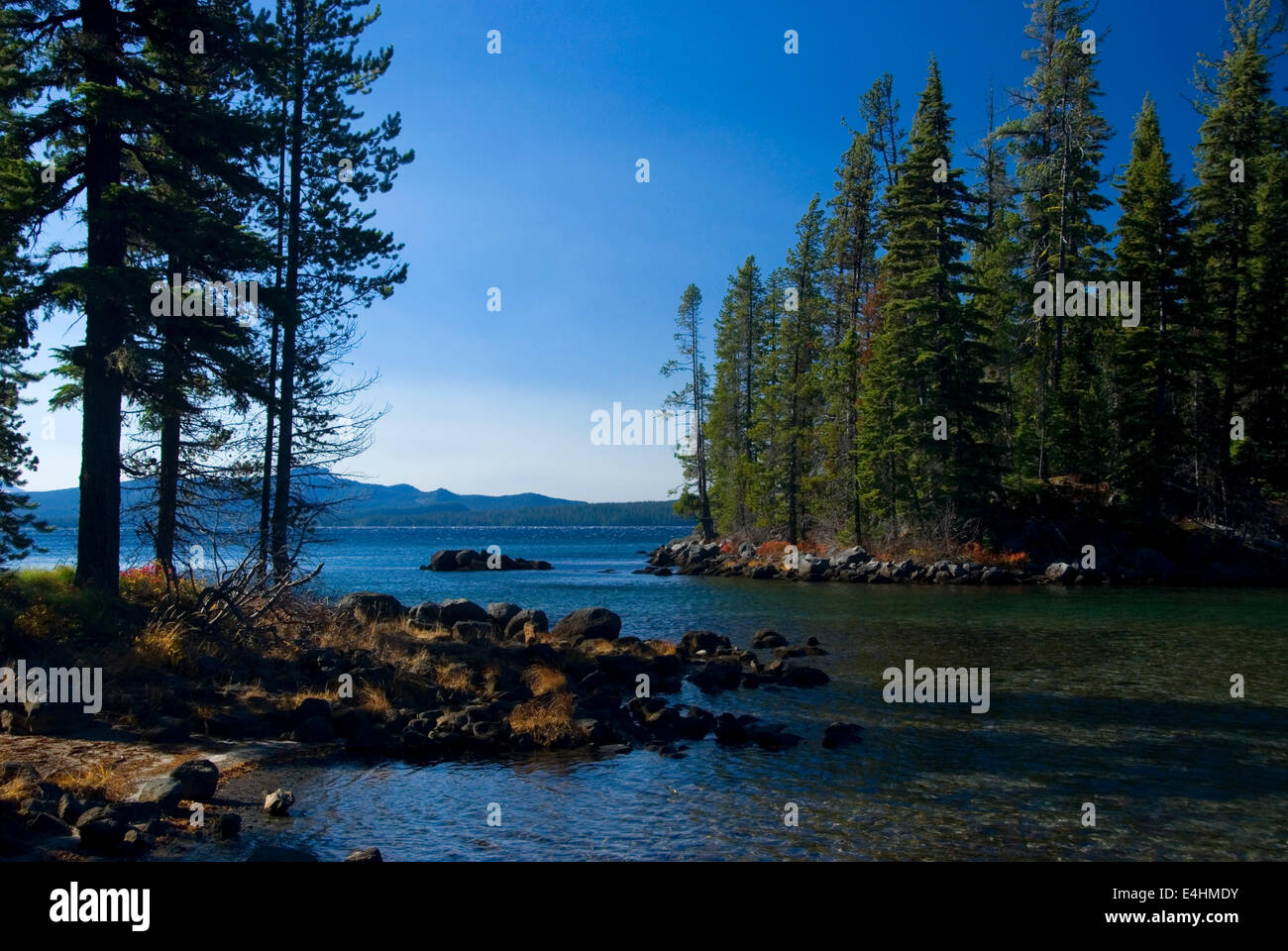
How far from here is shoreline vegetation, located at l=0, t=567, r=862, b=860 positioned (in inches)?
352

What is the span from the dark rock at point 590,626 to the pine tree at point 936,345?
26268 millimetres

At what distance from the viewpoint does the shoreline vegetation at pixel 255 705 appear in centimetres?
893

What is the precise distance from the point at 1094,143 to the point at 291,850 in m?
60.6

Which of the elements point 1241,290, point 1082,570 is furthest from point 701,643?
point 1241,290

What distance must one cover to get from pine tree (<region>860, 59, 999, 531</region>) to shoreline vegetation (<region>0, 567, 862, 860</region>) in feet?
89.1

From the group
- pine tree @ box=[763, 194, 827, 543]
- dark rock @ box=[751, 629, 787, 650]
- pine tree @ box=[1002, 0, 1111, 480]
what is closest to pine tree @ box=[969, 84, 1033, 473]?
pine tree @ box=[1002, 0, 1111, 480]

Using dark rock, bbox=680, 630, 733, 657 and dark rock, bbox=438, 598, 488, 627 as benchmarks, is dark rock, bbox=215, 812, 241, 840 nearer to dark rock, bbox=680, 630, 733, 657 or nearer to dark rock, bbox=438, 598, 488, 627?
dark rock, bbox=438, 598, 488, 627

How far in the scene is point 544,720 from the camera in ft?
45.0

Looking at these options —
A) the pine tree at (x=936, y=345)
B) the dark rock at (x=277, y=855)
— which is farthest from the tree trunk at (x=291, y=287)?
the pine tree at (x=936, y=345)

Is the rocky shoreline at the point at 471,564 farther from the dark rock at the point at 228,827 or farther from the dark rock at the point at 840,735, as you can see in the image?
the dark rock at the point at 228,827

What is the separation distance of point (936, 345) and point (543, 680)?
112 feet
